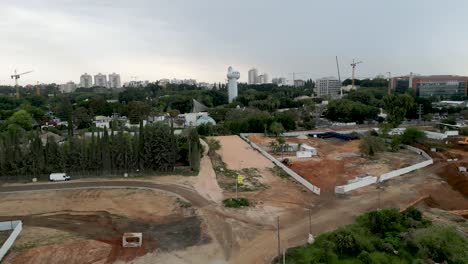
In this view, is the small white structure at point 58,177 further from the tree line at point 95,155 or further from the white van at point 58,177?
the tree line at point 95,155

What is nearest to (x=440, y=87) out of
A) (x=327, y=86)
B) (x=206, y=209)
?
(x=327, y=86)

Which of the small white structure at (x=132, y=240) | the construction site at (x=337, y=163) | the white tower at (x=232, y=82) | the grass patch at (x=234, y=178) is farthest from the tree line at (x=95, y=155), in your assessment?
the white tower at (x=232, y=82)

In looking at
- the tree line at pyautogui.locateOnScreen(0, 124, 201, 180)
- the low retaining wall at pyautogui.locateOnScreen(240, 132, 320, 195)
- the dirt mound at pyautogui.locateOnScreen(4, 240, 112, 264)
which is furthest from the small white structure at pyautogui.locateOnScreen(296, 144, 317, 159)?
the dirt mound at pyautogui.locateOnScreen(4, 240, 112, 264)

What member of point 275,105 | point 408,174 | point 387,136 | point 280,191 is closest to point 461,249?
point 280,191

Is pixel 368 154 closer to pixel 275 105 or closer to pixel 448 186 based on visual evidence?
pixel 448 186

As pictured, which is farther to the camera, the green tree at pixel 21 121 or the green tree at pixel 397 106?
the green tree at pixel 397 106

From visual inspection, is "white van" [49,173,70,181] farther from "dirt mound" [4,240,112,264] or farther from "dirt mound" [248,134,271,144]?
"dirt mound" [248,134,271,144]
